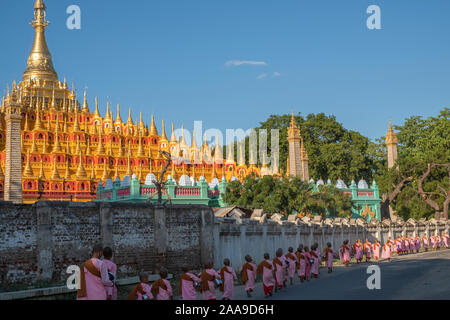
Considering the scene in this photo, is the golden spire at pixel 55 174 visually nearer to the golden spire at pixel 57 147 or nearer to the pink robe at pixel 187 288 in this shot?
the golden spire at pixel 57 147

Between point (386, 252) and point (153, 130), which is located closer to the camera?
point (386, 252)

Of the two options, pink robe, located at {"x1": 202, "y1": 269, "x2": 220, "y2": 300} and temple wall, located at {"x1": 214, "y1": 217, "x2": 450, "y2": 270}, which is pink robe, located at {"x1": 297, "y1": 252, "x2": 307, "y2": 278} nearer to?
temple wall, located at {"x1": 214, "y1": 217, "x2": 450, "y2": 270}

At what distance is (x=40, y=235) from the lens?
16.5 meters

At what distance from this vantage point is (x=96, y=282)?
1089 cm

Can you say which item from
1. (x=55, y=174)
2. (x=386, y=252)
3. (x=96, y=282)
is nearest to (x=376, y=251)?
(x=386, y=252)

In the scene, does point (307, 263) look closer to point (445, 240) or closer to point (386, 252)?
point (386, 252)

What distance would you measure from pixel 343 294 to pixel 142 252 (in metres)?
6.68

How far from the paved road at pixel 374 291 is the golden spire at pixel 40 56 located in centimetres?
5568

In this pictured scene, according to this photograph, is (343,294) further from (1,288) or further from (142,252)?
(1,288)

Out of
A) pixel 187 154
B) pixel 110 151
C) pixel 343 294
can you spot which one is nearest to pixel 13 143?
pixel 110 151

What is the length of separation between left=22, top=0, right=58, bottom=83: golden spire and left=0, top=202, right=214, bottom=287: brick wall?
5437 cm

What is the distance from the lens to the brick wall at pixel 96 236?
15969 millimetres

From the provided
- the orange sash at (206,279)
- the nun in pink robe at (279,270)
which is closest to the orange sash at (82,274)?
the orange sash at (206,279)

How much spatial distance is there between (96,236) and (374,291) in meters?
8.05
